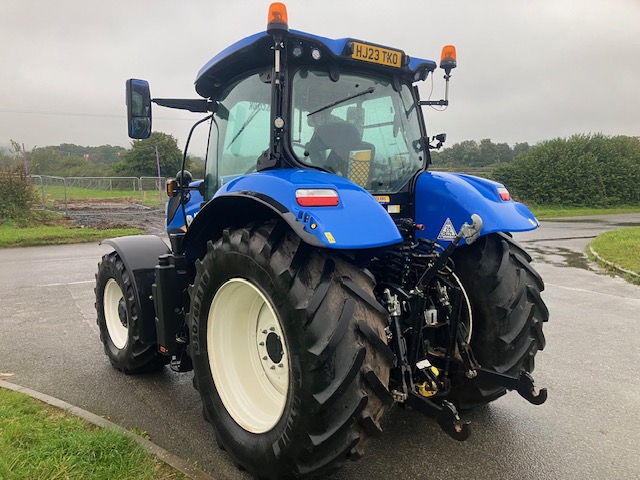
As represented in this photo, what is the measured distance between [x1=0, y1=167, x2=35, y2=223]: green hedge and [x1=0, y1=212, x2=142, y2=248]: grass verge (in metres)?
0.29

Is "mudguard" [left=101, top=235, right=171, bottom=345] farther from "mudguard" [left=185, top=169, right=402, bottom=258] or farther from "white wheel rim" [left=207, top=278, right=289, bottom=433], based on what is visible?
"mudguard" [left=185, top=169, right=402, bottom=258]

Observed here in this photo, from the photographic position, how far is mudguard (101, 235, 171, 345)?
3.70m

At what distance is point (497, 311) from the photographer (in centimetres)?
279

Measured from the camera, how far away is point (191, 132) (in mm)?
3748

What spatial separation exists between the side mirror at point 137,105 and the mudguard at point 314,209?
1.16m

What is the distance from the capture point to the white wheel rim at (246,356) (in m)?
2.70

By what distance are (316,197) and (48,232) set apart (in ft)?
46.3

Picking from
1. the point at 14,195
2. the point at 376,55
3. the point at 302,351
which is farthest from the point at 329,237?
the point at 14,195

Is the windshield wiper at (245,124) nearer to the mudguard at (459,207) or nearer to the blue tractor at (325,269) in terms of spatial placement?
the blue tractor at (325,269)

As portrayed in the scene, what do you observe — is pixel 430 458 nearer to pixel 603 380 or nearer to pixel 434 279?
pixel 434 279

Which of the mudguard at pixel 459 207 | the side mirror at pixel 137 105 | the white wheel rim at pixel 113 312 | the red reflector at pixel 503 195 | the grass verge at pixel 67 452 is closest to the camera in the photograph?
the grass verge at pixel 67 452

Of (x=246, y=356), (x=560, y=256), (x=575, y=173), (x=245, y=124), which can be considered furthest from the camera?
(x=575, y=173)

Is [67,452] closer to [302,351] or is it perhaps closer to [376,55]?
[302,351]

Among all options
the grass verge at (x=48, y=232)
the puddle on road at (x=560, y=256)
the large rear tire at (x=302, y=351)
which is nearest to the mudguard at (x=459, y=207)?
the large rear tire at (x=302, y=351)
